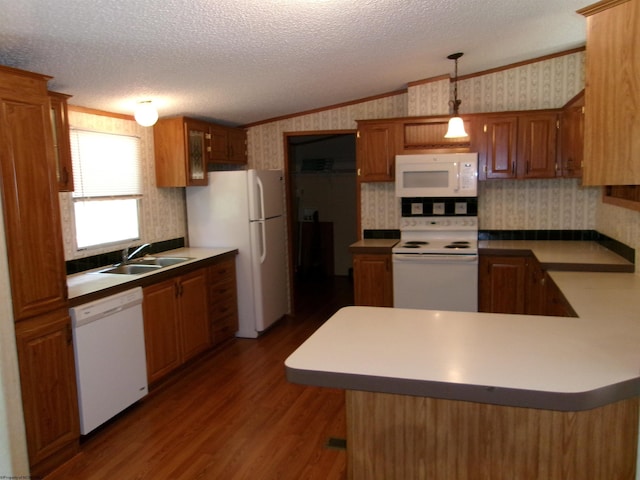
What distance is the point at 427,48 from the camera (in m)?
3.44

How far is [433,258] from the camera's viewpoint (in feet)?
13.7

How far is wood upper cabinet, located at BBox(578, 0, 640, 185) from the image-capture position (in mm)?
1682

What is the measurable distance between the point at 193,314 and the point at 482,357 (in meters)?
2.84

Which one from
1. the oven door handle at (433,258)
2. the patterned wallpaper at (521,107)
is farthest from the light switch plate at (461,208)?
the oven door handle at (433,258)

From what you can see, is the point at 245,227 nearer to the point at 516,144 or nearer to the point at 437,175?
the point at 437,175

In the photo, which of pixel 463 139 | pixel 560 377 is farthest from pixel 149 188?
pixel 560 377

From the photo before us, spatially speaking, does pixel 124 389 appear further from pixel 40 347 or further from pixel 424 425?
pixel 424 425

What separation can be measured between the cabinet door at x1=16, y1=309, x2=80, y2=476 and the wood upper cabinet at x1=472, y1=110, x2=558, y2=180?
3.51 m

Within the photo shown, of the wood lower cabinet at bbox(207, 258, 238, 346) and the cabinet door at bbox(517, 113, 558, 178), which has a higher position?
the cabinet door at bbox(517, 113, 558, 178)

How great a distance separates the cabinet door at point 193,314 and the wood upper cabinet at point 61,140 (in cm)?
113

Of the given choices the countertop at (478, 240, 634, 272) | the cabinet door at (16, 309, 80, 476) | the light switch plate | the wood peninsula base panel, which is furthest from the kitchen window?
the countertop at (478, 240, 634, 272)

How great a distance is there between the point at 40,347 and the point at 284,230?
10.0 ft

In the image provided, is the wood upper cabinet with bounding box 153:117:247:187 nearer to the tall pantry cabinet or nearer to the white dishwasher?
the white dishwasher

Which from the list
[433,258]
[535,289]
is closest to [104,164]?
[433,258]
